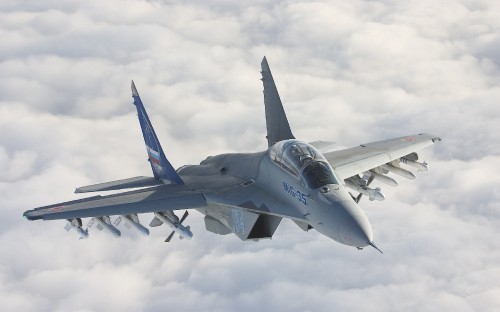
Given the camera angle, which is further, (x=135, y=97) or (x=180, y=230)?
(x=135, y=97)

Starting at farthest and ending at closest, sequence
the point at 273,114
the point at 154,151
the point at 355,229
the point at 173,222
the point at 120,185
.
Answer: the point at 273,114 < the point at 120,185 < the point at 154,151 < the point at 173,222 < the point at 355,229

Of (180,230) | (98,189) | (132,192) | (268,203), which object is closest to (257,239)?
(268,203)

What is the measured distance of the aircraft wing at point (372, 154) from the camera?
74.0 feet

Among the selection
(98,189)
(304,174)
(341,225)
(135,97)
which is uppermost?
(135,97)

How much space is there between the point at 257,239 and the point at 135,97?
345 inches

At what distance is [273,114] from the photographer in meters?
25.2

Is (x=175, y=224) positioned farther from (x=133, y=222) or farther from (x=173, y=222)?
(x=133, y=222)

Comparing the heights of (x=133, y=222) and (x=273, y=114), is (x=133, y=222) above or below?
below

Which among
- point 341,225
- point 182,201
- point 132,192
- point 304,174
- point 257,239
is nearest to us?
point 341,225

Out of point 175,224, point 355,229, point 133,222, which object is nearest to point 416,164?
point 355,229

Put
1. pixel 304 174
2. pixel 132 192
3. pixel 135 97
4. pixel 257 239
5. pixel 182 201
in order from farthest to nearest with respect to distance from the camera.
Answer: pixel 135 97 → pixel 132 192 → pixel 182 201 → pixel 257 239 → pixel 304 174

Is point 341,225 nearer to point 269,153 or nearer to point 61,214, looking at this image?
point 269,153

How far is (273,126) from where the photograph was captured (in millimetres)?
25109

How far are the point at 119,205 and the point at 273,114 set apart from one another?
8.20 m
